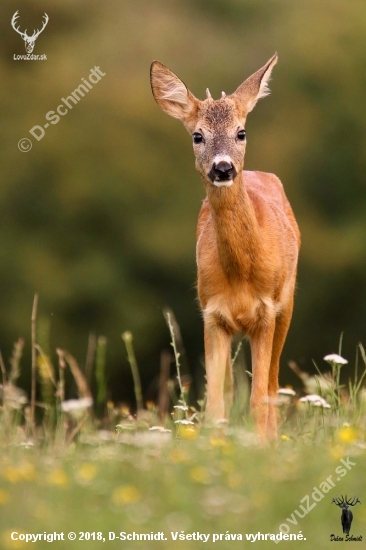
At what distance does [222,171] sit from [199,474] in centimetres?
291

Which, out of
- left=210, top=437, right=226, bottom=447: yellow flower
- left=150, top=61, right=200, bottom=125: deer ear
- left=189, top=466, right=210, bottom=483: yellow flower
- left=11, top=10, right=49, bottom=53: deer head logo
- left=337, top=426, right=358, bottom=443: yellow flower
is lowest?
left=189, top=466, right=210, bottom=483: yellow flower

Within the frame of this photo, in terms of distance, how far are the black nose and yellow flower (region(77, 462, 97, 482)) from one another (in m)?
2.75

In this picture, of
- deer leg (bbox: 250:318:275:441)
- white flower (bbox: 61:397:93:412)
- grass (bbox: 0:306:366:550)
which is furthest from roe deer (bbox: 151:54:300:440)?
grass (bbox: 0:306:366:550)

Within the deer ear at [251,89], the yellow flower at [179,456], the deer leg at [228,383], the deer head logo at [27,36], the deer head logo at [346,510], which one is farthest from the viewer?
the deer head logo at [27,36]

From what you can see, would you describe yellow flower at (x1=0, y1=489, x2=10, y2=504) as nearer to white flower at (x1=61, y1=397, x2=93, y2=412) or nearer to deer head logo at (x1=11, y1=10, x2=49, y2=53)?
white flower at (x1=61, y1=397, x2=93, y2=412)

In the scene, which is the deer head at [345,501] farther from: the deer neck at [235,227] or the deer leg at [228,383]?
the deer neck at [235,227]

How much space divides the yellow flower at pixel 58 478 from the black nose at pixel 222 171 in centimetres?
285

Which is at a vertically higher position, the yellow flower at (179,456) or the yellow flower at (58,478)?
the yellow flower at (179,456)

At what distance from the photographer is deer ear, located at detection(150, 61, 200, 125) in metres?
8.44

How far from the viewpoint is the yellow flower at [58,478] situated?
5.09m

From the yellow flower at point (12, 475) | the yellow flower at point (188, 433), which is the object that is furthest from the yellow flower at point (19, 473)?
the yellow flower at point (188, 433)

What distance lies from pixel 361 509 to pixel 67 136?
2193 cm

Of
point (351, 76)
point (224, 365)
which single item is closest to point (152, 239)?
point (351, 76)

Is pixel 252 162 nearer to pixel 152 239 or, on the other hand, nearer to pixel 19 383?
pixel 152 239
